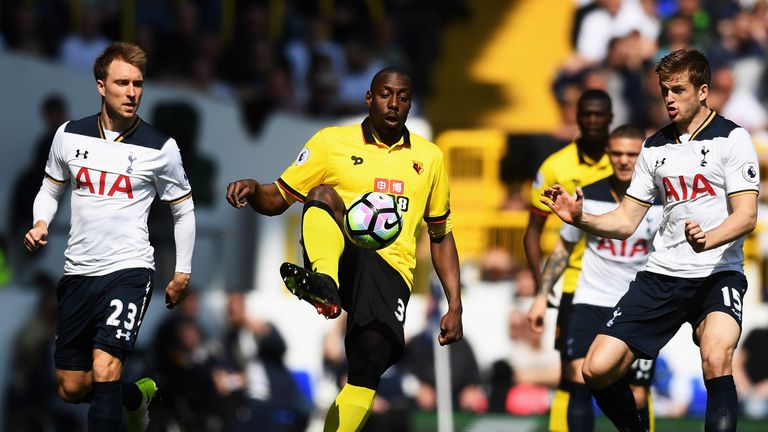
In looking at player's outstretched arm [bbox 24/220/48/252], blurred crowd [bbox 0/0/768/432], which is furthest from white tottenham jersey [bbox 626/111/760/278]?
blurred crowd [bbox 0/0/768/432]

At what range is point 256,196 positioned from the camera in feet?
28.1

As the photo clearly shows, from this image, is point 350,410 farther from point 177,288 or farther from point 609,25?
point 609,25

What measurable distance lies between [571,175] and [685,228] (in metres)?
2.27

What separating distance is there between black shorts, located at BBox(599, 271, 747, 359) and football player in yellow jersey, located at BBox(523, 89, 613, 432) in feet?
4.72

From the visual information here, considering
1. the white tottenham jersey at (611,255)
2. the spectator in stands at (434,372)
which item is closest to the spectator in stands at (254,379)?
the spectator in stands at (434,372)

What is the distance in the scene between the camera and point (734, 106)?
16.9 meters

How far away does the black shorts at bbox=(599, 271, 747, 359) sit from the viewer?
27.8ft

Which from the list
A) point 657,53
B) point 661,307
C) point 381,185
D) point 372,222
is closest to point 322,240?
point 372,222

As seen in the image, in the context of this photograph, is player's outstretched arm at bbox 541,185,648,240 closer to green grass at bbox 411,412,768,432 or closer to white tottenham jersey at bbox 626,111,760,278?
white tottenham jersey at bbox 626,111,760,278

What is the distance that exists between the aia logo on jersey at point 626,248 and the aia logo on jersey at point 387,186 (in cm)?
188

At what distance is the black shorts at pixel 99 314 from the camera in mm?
8820

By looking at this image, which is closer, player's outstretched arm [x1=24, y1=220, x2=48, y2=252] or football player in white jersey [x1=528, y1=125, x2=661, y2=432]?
player's outstretched arm [x1=24, y1=220, x2=48, y2=252]

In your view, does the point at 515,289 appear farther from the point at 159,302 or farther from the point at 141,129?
the point at 141,129

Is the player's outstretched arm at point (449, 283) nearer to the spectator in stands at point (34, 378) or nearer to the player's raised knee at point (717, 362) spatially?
the player's raised knee at point (717, 362)
